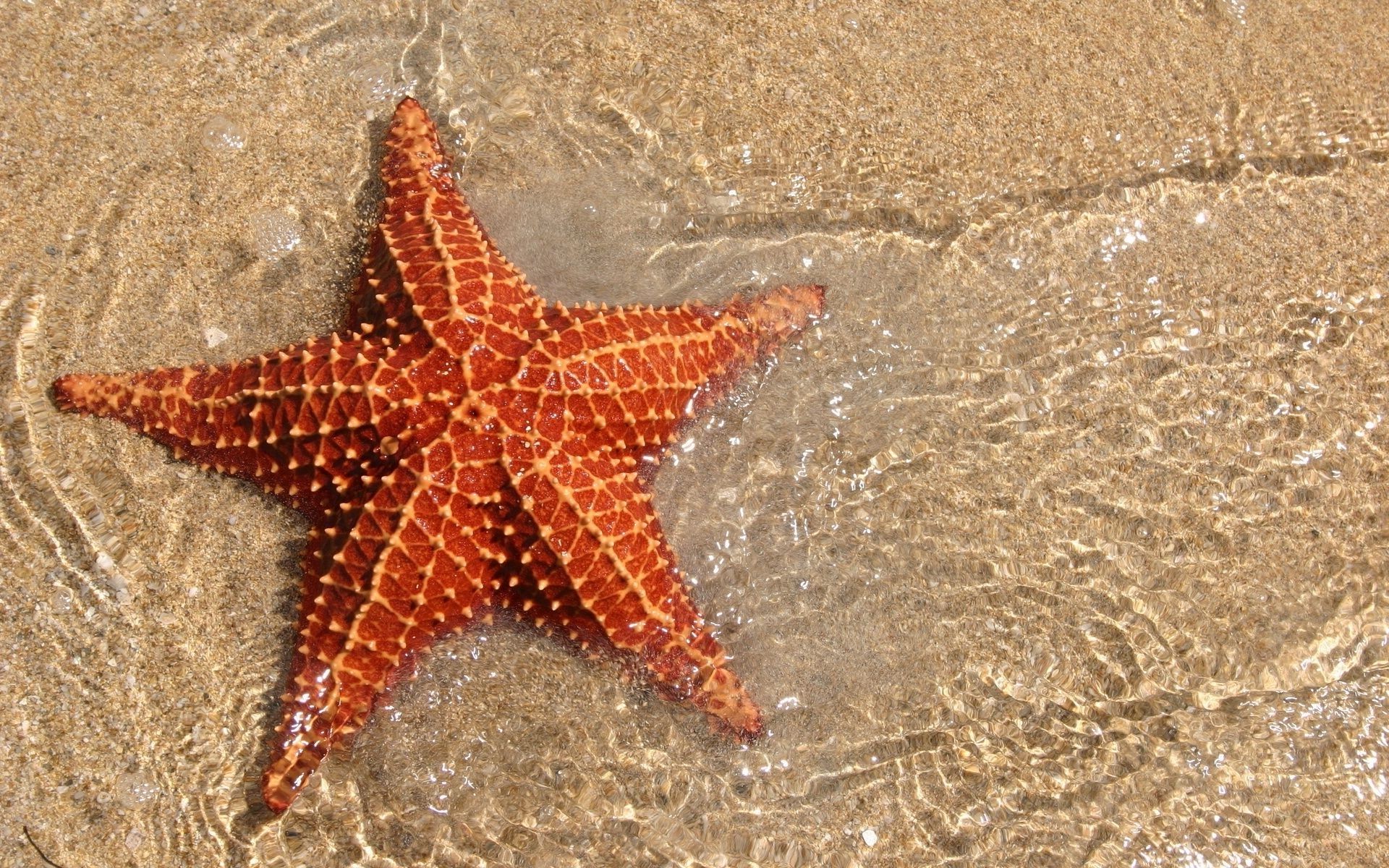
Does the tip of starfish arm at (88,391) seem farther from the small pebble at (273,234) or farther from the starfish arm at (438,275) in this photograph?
the starfish arm at (438,275)

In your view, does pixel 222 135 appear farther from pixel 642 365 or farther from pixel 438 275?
pixel 642 365

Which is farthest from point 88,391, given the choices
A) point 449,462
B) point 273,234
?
point 449,462

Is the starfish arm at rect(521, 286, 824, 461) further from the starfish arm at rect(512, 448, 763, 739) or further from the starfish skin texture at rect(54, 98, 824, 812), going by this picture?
the starfish arm at rect(512, 448, 763, 739)

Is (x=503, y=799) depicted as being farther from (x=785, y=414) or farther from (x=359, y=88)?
(x=359, y=88)

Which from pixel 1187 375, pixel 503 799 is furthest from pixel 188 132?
pixel 1187 375

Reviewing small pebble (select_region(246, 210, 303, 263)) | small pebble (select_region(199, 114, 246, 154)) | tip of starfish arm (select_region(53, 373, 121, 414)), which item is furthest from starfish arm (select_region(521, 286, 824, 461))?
small pebble (select_region(199, 114, 246, 154))

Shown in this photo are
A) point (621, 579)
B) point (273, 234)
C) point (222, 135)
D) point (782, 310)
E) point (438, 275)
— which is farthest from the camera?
point (222, 135)
